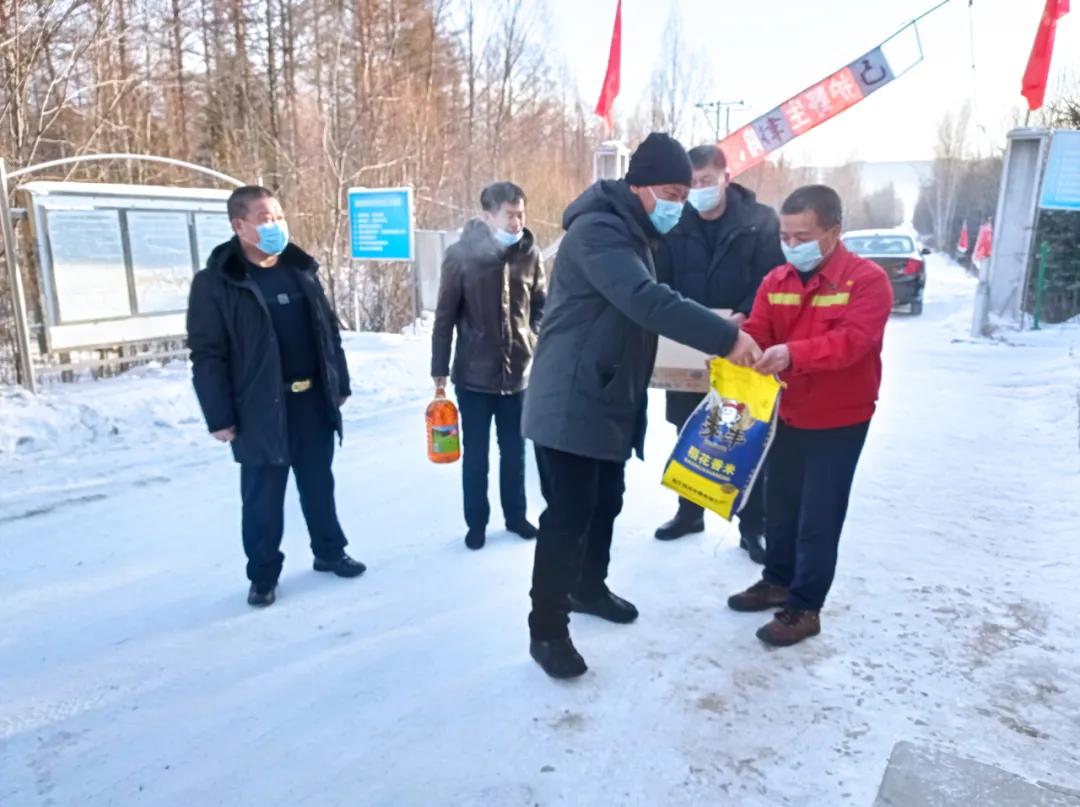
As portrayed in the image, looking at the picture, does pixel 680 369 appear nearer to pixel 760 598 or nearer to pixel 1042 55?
pixel 760 598

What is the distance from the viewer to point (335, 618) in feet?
10.1

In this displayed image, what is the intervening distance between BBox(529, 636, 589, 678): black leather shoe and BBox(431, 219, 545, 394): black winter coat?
1416 millimetres

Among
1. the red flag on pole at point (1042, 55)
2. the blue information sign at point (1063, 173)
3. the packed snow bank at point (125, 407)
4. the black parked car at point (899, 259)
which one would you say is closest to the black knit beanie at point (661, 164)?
the packed snow bank at point (125, 407)

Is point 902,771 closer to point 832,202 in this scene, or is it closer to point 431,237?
point 832,202

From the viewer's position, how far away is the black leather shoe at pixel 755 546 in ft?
11.7

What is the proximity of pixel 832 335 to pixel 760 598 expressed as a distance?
1180 millimetres

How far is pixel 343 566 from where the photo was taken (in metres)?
3.46

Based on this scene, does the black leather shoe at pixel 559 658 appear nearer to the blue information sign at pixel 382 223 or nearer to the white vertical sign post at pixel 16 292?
the white vertical sign post at pixel 16 292

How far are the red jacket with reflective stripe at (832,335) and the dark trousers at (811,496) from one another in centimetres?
7

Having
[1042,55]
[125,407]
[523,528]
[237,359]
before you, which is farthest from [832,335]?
[1042,55]

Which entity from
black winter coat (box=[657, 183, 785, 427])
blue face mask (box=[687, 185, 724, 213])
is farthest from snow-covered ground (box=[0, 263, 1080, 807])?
blue face mask (box=[687, 185, 724, 213])

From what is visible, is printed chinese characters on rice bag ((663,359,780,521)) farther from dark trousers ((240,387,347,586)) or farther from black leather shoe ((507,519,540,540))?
dark trousers ((240,387,347,586))

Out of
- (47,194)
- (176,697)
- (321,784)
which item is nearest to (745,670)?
(321,784)

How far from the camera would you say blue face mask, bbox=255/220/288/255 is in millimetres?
3072
